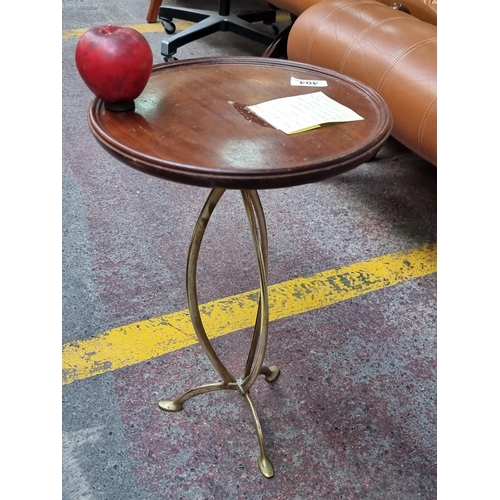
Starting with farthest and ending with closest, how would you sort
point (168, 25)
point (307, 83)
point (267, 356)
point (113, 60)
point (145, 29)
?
1. point (145, 29)
2. point (168, 25)
3. point (267, 356)
4. point (307, 83)
5. point (113, 60)

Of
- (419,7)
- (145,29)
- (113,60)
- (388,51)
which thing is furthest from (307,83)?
(145,29)

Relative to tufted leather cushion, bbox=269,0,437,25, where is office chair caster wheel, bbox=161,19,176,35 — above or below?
below

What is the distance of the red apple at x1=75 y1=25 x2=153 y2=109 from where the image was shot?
1008mm

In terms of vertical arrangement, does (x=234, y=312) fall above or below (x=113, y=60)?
below

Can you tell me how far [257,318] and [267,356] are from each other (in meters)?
0.27

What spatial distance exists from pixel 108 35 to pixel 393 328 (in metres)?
1.12

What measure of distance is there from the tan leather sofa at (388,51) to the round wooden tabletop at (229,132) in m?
0.63

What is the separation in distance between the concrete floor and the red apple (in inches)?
30.5

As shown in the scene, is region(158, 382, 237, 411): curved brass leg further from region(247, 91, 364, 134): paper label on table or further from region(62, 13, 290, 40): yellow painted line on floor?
region(62, 13, 290, 40): yellow painted line on floor

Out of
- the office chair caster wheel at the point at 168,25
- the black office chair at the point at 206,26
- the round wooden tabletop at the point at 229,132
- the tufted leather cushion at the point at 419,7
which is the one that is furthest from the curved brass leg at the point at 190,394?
the office chair caster wheel at the point at 168,25

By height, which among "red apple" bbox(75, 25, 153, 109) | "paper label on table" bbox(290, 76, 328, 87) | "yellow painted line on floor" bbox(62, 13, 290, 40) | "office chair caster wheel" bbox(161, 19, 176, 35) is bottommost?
"yellow painted line on floor" bbox(62, 13, 290, 40)

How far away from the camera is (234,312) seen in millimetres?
1728

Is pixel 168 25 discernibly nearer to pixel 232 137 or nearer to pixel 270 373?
pixel 270 373

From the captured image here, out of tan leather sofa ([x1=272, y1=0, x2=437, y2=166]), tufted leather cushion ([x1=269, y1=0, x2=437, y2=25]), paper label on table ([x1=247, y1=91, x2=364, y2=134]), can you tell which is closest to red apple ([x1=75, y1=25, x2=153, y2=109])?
paper label on table ([x1=247, y1=91, x2=364, y2=134])
